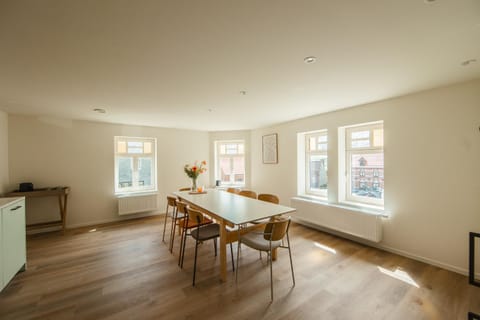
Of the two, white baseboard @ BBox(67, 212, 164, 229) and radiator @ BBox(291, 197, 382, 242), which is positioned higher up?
radiator @ BBox(291, 197, 382, 242)

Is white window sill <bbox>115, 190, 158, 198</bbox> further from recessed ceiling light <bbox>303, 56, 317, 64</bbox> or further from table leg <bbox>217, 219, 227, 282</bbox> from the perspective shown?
recessed ceiling light <bbox>303, 56, 317, 64</bbox>

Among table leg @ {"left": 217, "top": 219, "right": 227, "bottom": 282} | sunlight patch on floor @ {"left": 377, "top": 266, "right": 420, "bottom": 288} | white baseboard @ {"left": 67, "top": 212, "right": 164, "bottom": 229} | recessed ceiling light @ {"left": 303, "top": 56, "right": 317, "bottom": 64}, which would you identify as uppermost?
recessed ceiling light @ {"left": 303, "top": 56, "right": 317, "bottom": 64}

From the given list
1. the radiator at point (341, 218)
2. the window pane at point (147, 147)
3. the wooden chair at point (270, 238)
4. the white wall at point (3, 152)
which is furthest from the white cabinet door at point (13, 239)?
the radiator at point (341, 218)

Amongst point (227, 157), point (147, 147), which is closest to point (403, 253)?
point (227, 157)

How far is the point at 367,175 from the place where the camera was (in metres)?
3.33

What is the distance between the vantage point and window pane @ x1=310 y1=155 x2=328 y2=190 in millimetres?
4004

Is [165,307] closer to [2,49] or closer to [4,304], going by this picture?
[4,304]

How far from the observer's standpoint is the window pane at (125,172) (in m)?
4.72

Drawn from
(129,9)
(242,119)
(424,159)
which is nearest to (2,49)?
(129,9)

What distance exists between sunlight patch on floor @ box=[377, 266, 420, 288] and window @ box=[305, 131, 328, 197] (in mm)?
1707

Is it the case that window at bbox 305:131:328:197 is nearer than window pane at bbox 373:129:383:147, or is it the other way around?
window pane at bbox 373:129:383:147

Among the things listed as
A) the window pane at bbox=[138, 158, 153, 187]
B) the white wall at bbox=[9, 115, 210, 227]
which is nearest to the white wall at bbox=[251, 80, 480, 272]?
the window pane at bbox=[138, 158, 153, 187]

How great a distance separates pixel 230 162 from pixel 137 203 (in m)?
2.67

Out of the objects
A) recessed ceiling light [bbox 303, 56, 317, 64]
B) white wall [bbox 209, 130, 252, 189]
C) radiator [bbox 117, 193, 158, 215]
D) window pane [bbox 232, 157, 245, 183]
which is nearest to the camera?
recessed ceiling light [bbox 303, 56, 317, 64]
